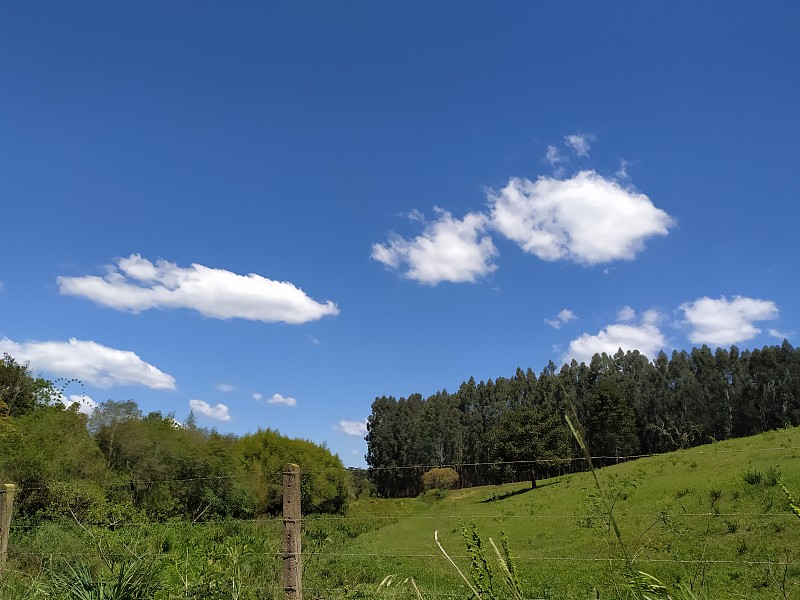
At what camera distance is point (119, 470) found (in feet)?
104

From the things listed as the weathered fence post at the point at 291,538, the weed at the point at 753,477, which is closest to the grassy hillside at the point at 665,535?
the weed at the point at 753,477

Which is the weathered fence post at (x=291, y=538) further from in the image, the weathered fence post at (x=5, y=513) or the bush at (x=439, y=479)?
the bush at (x=439, y=479)

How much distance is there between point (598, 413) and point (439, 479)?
917 inches

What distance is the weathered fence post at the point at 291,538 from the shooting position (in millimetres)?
5160

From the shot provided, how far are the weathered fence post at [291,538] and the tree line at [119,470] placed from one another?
636 cm

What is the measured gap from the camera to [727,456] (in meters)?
21.5

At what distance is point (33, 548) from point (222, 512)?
12203 mm

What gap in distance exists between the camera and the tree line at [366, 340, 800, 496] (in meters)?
52.1

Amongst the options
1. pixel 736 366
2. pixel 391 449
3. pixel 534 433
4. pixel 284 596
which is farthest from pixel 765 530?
pixel 391 449

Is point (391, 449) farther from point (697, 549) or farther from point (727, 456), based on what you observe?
point (697, 549)

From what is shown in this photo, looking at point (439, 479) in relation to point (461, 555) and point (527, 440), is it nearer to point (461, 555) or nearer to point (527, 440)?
point (527, 440)

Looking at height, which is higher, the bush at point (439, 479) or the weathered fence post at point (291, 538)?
the weathered fence post at point (291, 538)

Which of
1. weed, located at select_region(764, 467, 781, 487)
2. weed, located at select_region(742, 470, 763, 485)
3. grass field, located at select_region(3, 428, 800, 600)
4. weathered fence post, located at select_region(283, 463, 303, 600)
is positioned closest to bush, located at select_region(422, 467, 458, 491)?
grass field, located at select_region(3, 428, 800, 600)

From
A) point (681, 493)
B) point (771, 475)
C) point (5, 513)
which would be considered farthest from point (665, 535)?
point (5, 513)
